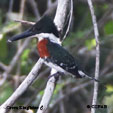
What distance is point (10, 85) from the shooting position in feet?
14.8

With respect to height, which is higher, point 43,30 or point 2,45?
point 2,45

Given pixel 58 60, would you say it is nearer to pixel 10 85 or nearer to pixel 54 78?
pixel 54 78

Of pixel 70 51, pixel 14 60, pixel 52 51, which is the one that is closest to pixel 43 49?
pixel 52 51

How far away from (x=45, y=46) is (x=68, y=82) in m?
1.36

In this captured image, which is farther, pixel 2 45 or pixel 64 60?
pixel 2 45

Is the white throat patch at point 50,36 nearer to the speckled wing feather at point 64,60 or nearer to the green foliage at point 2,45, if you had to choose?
the speckled wing feather at point 64,60

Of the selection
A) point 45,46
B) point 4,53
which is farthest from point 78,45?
point 45,46

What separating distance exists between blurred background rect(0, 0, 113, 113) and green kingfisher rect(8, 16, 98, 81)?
0.68 metres

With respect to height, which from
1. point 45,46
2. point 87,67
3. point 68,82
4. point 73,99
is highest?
point 87,67

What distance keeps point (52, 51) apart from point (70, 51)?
5.35ft

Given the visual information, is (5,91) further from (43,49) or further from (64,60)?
(64,60)

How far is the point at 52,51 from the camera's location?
3084 millimetres

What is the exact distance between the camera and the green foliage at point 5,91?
4218 mm

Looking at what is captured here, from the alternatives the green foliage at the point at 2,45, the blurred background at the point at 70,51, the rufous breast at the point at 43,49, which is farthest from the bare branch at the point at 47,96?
the green foliage at the point at 2,45
